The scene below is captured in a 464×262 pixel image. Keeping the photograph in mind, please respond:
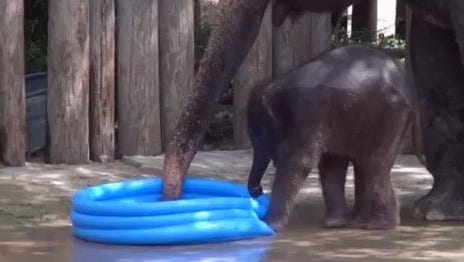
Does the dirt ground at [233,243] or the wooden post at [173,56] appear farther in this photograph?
the wooden post at [173,56]

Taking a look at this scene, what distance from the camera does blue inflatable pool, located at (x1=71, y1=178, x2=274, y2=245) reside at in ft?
17.9

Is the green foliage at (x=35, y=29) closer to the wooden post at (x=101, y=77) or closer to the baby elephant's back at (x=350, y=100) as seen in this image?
the wooden post at (x=101, y=77)

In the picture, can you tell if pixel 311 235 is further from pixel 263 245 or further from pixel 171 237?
A: pixel 171 237

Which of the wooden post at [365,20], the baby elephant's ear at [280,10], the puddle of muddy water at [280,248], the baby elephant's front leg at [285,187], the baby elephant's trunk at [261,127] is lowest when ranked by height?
the puddle of muddy water at [280,248]

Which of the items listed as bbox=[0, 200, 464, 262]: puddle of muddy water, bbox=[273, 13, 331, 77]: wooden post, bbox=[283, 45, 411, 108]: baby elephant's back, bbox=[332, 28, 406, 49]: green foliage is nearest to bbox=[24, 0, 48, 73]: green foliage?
bbox=[273, 13, 331, 77]: wooden post

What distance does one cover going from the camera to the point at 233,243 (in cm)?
561

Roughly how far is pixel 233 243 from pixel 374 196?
0.77m

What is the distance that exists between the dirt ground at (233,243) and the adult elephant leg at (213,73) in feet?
1.51

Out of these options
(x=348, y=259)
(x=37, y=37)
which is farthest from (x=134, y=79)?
(x=348, y=259)

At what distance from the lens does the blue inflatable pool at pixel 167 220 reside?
5.46m

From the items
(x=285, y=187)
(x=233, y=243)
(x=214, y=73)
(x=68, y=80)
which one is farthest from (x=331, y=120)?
(x=68, y=80)

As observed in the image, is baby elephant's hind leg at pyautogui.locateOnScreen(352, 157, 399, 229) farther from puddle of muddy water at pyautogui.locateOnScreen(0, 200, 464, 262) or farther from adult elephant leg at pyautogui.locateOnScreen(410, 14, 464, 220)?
adult elephant leg at pyautogui.locateOnScreen(410, 14, 464, 220)

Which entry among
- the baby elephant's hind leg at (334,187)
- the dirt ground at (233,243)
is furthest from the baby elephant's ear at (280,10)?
the dirt ground at (233,243)

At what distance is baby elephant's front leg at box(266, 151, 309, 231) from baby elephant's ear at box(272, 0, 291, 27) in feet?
2.39
